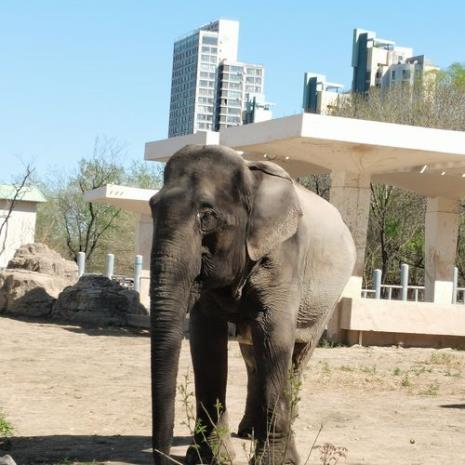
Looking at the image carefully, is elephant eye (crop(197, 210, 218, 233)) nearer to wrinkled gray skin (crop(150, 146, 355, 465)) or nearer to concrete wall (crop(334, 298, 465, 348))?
wrinkled gray skin (crop(150, 146, 355, 465))

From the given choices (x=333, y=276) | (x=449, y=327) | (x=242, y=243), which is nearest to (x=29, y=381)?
(x=333, y=276)

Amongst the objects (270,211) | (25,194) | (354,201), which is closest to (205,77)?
(25,194)

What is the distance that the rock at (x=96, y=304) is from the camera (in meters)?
19.6

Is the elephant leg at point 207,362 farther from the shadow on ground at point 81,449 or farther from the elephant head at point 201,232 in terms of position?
the elephant head at point 201,232

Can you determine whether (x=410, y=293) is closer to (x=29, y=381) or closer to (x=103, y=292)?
(x=103, y=292)

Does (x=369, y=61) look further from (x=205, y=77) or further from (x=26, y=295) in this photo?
(x=26, y=295)

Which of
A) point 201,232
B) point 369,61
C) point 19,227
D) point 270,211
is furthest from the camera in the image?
point 369,61

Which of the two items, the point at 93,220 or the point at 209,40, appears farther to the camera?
the point at 209,40

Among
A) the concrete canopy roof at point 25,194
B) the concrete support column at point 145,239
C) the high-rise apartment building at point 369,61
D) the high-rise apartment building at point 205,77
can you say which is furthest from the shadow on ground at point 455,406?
the high-rise apartment building at point 205,77

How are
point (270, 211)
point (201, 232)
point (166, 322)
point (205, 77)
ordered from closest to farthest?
point (166, 322)
point (201, 232)
point (270, 211)
point (205, 77)

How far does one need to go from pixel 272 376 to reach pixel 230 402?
411 centimetres

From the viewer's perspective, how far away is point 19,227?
1753 inches

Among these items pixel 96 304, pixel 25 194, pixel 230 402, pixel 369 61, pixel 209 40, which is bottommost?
pixel 230 402

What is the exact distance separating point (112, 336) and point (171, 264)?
40.4 feet
